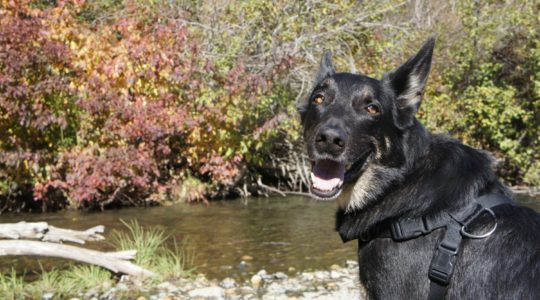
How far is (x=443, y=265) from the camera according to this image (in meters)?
3.09

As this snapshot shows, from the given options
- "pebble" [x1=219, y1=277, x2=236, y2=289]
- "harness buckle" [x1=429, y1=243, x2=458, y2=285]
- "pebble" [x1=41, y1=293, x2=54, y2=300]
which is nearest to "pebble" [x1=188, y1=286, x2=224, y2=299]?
"pebble" [x1=219, y1=277, x2=236, y2=289]

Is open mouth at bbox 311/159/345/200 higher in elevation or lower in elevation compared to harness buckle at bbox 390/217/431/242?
higher

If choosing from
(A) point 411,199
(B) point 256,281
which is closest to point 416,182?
(A) point 411,199

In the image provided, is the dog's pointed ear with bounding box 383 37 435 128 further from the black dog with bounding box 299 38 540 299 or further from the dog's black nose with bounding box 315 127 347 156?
the dog's black nose with bounding box 315 127 347 156

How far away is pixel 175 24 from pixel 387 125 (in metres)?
10.2

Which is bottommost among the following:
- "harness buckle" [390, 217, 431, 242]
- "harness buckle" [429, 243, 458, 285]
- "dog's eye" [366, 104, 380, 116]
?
"harness buckle" [429, 243, 458, 285]

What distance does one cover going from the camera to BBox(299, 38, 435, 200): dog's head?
3.45m

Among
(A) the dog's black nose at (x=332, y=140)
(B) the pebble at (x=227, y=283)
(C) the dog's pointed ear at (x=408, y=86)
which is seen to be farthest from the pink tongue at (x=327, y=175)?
(B) the pebble at (x=227, y=283)

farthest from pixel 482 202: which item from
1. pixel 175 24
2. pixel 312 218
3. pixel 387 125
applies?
pixel 175 24

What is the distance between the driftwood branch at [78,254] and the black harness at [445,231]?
4.41 m

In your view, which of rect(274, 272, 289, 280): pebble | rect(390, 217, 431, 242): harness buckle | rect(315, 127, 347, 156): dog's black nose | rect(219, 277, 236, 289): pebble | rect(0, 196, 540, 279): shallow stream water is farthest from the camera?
rect(0, 196, 540, 279): shallow stream water

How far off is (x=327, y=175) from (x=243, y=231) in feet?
23.5

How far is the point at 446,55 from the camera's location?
16.4 meters

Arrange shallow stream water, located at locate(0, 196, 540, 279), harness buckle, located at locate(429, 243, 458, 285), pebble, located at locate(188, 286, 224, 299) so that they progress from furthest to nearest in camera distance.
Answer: shallow stream water, located at locate(0, 196, 540, 279), pebble, located at locate(188, 286, 224, 299), harness buckle, located at locate(429, 243, 458, 285)
